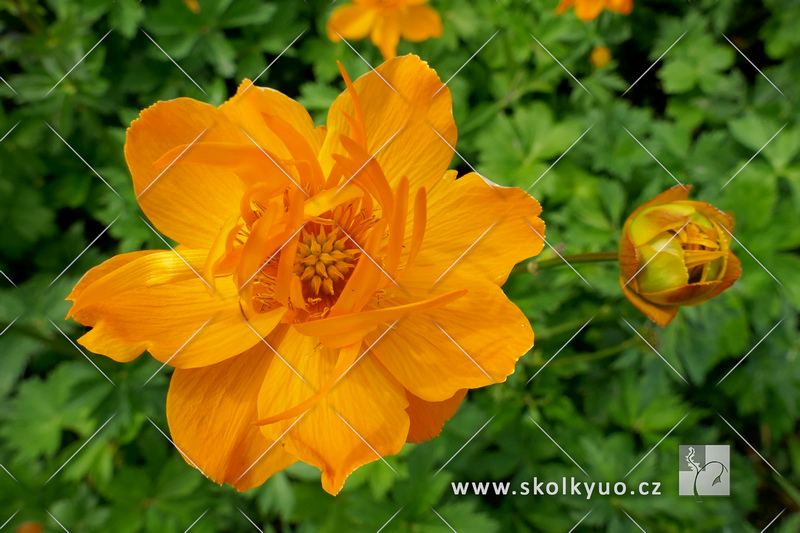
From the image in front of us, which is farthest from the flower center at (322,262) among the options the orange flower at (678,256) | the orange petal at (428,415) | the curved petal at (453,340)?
the orange flower at (678,256)

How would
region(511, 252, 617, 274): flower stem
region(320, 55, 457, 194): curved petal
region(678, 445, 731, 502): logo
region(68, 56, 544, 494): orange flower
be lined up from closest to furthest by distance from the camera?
region(68, 56, 544, 494): orange flower
region(320, 55, 457, 194): curved petal
region(511, 252, 617, 274): flower stem
region(678, 445, 731, 502): logo

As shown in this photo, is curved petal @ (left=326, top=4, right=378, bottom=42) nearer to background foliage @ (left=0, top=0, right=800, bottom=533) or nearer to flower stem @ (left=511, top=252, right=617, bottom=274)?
background foliage @ (left=0, top=0, right=800, bottom=533)

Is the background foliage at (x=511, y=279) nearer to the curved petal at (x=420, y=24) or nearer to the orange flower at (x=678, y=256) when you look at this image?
the curved petal at (x=420, y=24)

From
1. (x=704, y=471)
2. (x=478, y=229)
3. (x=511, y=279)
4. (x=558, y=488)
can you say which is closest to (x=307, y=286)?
(x=478, y=229)

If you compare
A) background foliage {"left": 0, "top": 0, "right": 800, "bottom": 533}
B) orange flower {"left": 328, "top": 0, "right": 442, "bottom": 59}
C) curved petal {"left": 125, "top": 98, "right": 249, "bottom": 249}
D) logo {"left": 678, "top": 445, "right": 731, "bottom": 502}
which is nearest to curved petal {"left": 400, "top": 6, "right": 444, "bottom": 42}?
orange flower {"left": 328, "top": 0, "right": 442, "bottom": 59}

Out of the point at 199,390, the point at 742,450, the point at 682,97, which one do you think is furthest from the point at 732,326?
the point at 199,390

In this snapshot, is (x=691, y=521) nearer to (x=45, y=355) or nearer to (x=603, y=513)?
(x=603, y=513)
